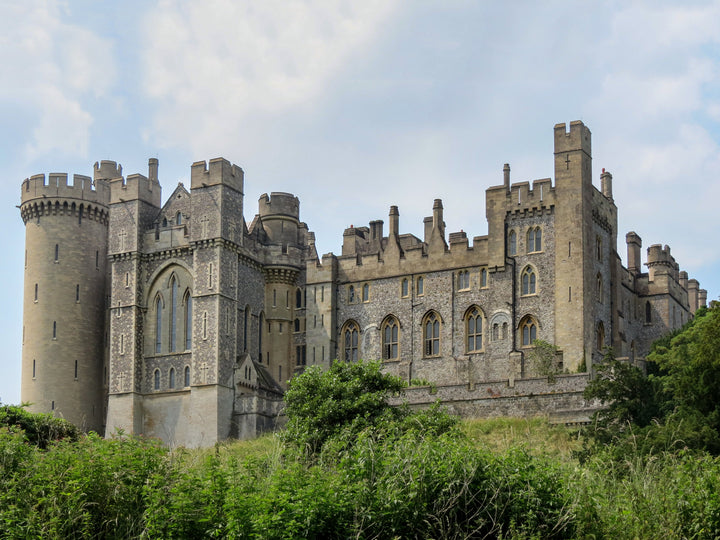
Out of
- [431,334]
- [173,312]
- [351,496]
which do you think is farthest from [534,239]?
[351,496]

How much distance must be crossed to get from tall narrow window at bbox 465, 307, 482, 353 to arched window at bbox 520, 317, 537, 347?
2317 millimetres

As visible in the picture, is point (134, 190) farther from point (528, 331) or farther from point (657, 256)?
point (657, 256)

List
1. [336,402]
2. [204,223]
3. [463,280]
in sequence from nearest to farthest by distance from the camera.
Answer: [336,402] → [463,280] → [204,223]

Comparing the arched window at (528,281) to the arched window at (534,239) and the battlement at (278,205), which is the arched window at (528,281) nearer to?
the arched window at (534,239)

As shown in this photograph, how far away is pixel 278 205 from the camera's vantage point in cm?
6397

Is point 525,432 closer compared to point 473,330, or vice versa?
point 525,432

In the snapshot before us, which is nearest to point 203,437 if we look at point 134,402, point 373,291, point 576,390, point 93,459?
point 134,402

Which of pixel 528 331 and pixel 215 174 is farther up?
pixel 215 174

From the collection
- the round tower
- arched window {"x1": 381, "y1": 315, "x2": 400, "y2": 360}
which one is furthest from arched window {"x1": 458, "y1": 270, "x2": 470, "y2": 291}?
the round tower

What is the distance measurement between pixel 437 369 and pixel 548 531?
32.1 meters

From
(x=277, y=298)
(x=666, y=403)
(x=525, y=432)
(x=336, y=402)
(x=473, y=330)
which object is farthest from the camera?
(x=277, y=298)

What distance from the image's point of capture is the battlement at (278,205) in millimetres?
63875

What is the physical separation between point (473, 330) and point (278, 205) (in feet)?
43.8

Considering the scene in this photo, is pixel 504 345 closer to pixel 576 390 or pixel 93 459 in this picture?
pixel 576 390
